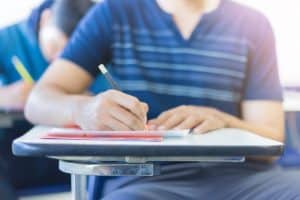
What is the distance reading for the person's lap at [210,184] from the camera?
3.30 feet

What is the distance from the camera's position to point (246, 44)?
4.27 ft

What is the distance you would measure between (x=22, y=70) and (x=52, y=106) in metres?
0.56

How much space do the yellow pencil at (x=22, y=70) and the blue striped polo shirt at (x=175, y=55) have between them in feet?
1.28

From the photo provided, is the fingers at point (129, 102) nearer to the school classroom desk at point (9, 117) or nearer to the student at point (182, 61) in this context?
the student at point (182, 61)

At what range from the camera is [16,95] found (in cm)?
157

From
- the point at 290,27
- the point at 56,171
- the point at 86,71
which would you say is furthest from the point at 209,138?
the point at 290,27

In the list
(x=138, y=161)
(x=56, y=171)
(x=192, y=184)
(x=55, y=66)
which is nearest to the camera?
(x=138, y=161)

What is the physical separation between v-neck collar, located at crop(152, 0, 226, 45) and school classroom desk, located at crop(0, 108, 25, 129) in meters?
0.48

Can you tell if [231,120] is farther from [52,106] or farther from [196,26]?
[52,106]

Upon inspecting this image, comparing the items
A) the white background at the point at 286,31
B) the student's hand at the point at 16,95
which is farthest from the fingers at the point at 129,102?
the white background at the point at 286,31

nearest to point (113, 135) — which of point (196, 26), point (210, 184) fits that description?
point (210, 184)

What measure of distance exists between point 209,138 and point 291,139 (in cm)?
117

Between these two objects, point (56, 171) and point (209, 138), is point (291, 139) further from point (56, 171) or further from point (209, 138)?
point (209, 138)

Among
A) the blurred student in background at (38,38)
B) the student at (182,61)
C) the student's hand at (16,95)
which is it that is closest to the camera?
the student at (182,61)
